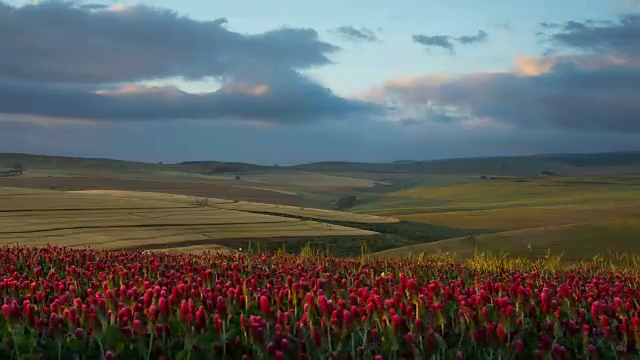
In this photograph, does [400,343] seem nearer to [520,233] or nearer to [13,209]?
[520,233]

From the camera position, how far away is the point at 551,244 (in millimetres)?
22406

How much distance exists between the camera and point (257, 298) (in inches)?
316

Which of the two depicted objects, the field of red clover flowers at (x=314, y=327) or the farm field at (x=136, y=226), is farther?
the farm field at (x=136, y=226)

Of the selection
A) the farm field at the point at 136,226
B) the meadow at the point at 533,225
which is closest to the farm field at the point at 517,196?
the meadow at the point at 533,225

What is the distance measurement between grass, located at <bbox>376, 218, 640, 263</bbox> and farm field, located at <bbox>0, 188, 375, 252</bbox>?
5570 millimetres

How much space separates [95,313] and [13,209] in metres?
29.6

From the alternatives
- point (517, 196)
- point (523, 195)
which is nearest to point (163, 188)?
point (517, 196)

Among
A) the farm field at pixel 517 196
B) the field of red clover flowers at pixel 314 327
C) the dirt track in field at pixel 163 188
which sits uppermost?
the field of red clover flowers at pixel 314 327

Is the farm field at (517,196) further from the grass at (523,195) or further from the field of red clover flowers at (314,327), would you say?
the field of red clover flowers at (314,327)

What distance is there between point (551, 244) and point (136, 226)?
14.4 meters

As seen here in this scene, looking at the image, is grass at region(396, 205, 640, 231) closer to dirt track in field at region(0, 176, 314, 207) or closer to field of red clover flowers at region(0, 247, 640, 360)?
dirt track in field at region(0, 176, 314, 207)

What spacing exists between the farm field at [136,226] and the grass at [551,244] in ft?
18.3

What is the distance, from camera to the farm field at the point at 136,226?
23.3 meters

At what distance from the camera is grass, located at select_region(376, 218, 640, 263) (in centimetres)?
2141
